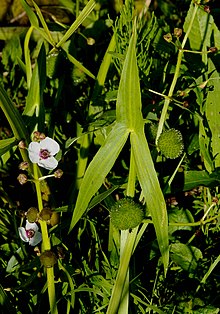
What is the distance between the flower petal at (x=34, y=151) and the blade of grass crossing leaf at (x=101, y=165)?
95 millimetres

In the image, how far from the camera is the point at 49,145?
1.23m

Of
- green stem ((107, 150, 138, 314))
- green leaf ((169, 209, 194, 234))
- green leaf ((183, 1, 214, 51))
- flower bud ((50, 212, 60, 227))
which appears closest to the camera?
green stem ((107, 150, 138, 314))

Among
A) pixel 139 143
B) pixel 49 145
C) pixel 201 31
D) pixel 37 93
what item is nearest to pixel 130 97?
pixel 139 143

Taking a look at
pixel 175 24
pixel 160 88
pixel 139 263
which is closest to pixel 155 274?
pixel 139 263

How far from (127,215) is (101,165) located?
4.2 inches

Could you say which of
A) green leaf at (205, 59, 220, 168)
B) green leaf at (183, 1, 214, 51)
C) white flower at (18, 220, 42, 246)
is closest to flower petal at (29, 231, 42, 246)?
white flower at (18, 220, 42, 246)

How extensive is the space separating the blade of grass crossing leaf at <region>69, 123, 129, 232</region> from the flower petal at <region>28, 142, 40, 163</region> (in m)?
0.10

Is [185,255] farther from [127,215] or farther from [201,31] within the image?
[201,31]

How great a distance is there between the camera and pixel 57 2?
6.54 ft

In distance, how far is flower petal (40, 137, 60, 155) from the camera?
1223mm

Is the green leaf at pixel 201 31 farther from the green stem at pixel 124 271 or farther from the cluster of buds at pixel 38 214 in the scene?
the cluster of buds at pixel 38 214

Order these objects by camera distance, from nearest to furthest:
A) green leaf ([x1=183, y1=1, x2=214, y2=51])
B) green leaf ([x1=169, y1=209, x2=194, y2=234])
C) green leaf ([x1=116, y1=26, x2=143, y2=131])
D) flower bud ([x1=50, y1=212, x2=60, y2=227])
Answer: green leaf ([x1=116, y1=26, x2=143, y2=131]), flower bud ([x1=50, y1=212, x2=60, y2=227]), green leaf ([x1=169, y1=209, x2=194, y2=234]), green leaf ([x1=183, y1=1, x2=214, y2=51])

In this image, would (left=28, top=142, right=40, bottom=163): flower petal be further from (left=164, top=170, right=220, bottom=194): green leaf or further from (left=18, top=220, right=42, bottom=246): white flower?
(left=164, top=170, right=220, bottom=194): green leaf

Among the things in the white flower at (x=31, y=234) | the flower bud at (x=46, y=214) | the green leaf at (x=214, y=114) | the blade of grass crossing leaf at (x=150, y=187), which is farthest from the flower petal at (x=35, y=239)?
the green leaf at (x=214, y=114)
